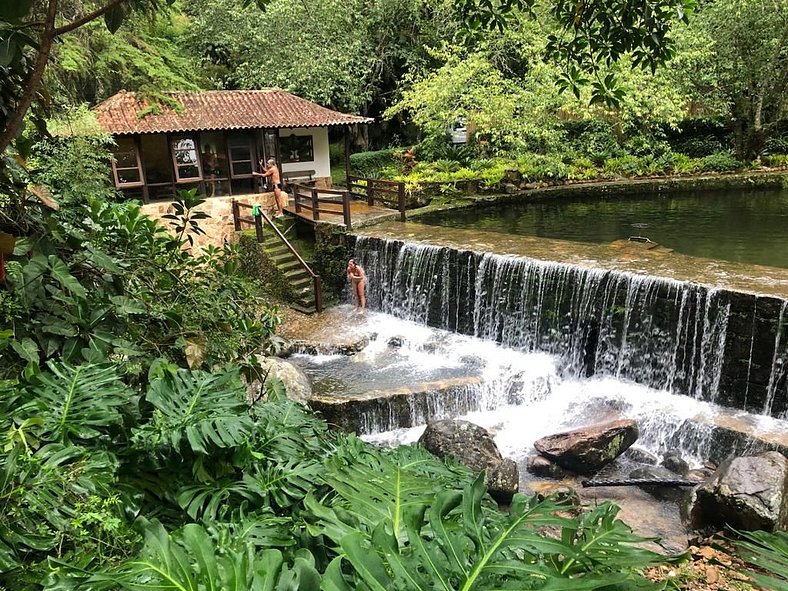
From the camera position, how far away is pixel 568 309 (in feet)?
32.6

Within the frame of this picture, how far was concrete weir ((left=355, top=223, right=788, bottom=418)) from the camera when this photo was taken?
8.01m

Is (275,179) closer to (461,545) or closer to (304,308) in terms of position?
(304,308)

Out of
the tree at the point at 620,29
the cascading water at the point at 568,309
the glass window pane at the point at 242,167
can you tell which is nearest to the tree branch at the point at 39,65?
the tree at the point at 620,29

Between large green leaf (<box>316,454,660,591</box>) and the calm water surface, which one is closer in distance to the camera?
large green leaf (<box>316,454,660,591</box>)

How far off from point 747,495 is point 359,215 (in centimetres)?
1025

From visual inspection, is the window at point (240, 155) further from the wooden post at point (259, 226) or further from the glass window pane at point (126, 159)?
the wooden post at point (259, 226)

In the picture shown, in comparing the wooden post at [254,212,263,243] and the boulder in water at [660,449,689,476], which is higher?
the wooden post at [254,212,263,243]

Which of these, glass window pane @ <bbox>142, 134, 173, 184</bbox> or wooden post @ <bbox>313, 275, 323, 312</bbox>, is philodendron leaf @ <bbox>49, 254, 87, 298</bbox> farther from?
glass window pane @ <bbox>142, 134, 173, 184</bbox>

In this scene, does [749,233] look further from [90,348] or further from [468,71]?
[90,348]

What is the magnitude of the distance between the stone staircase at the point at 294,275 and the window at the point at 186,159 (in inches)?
157

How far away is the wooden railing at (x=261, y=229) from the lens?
1199 cm

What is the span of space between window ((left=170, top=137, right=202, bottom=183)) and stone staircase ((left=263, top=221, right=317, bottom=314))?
13.1 feet

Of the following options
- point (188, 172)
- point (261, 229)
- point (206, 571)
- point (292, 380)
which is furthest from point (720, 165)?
point (206, 571)

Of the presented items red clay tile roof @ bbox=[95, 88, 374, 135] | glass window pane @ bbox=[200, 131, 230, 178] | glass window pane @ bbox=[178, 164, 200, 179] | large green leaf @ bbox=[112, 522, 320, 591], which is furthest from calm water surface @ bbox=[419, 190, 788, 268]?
large green leaf @ bbox=[112, 522, 320, 591]
